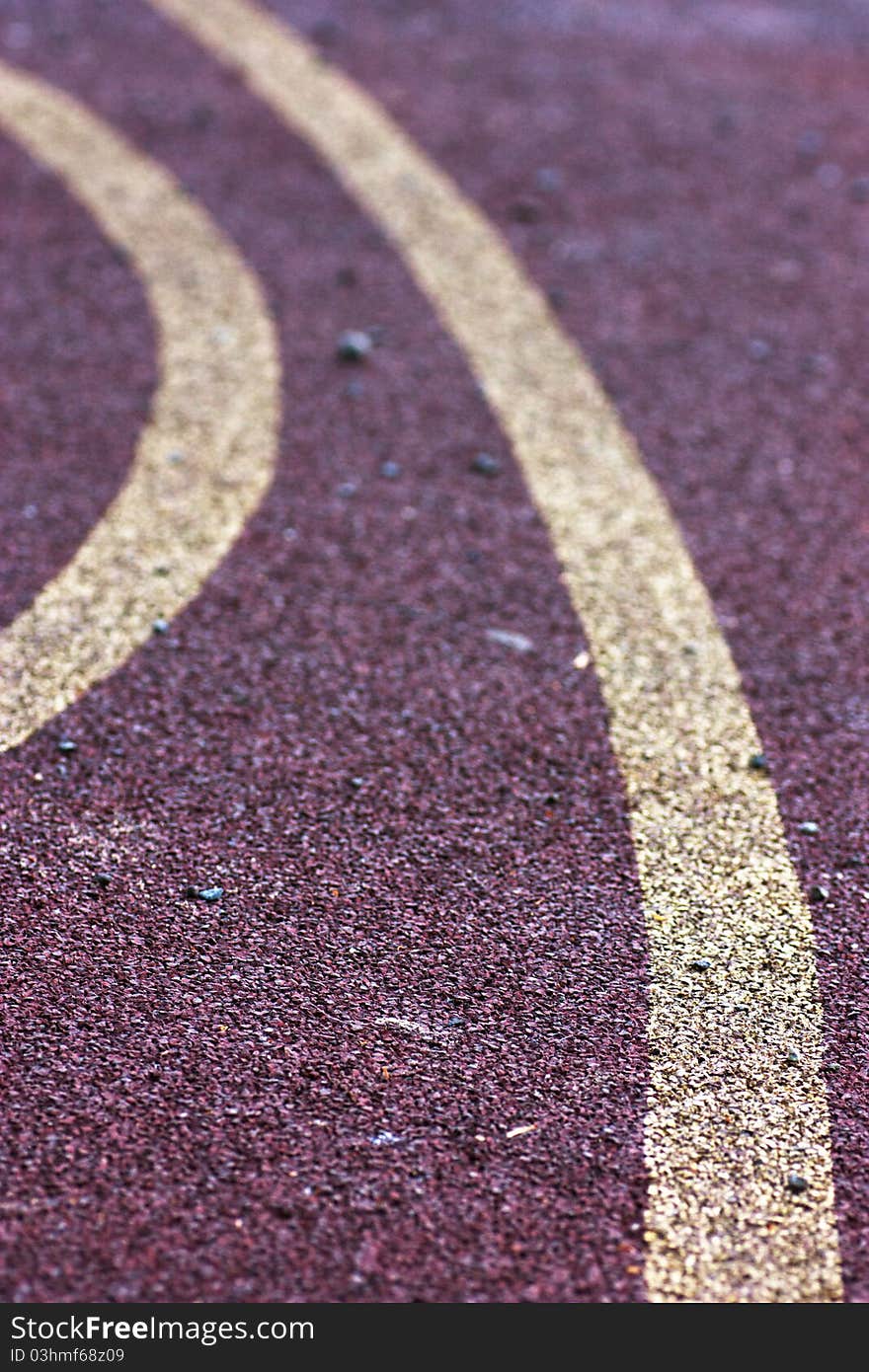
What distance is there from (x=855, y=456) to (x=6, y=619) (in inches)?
97.5

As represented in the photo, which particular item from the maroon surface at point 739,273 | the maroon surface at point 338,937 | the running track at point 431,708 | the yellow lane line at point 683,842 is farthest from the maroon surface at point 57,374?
the maroon surface at point 739,273

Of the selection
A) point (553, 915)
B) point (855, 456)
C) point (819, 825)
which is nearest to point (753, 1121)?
point (553, 915)

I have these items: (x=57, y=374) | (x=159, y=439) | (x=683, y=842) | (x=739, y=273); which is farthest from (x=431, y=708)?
(x=739, y=273)

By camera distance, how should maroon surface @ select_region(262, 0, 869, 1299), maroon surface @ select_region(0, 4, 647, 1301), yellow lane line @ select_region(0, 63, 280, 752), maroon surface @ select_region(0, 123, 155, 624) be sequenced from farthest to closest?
maroon surface @ select_region(0, 123, 155, 624) → yellow lane line @ select_region(0, 63, 280, 752) → maroon surface @ select_region(262, 0, 869, 1299) → maroon surface @ select_region(0, 4, 647, 1301)

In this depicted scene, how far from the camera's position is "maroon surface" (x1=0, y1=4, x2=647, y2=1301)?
2.18 metres

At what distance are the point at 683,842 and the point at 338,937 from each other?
76cm

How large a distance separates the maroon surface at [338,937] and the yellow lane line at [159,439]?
110mm

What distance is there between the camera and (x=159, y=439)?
13.6 ft

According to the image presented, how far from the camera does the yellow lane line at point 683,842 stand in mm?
2229

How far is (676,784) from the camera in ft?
10.2

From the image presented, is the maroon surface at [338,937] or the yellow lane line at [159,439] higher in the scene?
the yellow lane line at [159,439]

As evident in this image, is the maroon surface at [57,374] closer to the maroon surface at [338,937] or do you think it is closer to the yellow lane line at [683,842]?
the maroon surface at [338,937]

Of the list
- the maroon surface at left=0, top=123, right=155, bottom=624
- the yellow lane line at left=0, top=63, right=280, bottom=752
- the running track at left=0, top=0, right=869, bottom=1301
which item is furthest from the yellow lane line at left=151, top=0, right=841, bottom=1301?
the maroon surface at left=0, top=123, right=155, bottom=624

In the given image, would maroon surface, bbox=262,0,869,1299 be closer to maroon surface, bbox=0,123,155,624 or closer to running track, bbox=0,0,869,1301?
running track, bbox=0,0,869,1301
